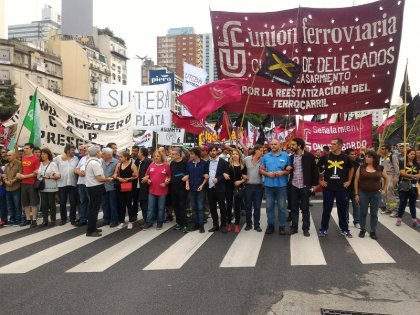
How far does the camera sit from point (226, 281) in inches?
198

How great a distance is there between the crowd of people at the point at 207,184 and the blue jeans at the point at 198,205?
20 millimetres

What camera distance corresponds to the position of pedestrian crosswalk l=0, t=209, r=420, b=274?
589cm

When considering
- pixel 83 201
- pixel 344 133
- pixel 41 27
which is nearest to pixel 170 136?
pixel 344 133

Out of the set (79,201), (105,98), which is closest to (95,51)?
(105,98)

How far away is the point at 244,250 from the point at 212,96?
364 centimetres

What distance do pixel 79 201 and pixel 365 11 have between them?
7.50 meters

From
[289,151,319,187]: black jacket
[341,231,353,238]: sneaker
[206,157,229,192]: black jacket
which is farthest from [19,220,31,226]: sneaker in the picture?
[341,231,353,238]: sneaker

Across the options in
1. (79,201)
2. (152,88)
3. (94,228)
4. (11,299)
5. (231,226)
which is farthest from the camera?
(152,88)

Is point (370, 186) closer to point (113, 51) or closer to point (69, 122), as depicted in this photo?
point (69, 122)

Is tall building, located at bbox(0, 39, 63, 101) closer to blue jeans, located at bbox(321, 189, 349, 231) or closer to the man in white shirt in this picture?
the man in white shirt

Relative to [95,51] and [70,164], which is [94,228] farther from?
[95,51]

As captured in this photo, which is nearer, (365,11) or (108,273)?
(108,273)

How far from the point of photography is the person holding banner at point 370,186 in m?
7.33

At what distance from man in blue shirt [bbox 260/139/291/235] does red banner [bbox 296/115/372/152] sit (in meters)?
3.66
